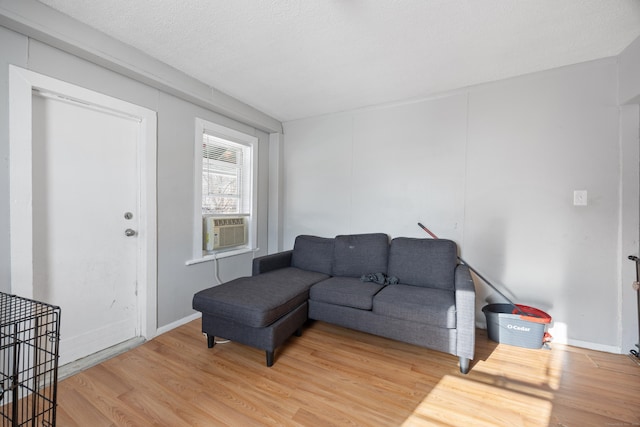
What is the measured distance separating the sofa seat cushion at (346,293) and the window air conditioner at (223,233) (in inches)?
47.5

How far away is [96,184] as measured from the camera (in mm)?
1979

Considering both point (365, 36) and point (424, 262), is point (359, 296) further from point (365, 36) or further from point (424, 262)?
point (365, 36)

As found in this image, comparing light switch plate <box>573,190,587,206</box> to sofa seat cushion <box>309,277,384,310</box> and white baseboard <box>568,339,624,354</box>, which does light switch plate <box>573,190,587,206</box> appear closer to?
white baseboard <box>568,339,624,354</box>

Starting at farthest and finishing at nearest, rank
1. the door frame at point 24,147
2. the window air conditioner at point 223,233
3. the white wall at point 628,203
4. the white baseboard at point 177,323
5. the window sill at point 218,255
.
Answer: the window air conditioner at point 223,233 < the window sill at point 218,255 < the white baseboard at point 177,323 < the white wall at point 628,203 < the door frame at point 24,147

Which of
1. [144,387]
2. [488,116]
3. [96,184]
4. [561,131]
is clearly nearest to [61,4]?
[96,184]

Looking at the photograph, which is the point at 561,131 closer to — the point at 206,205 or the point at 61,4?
the point at 206,205

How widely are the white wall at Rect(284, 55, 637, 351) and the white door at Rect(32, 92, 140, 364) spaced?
7.38 ft

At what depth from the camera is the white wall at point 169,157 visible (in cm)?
173

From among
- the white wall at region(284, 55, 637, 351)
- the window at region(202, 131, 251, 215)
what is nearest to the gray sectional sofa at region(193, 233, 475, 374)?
the white wall at region(284, 55, 637, 351)

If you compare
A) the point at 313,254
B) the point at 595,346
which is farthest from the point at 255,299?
the point at 595,346

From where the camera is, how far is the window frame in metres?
2.68

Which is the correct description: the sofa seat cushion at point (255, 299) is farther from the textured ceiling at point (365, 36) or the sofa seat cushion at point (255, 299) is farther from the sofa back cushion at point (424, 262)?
the textured ceiling at point (365, 36)

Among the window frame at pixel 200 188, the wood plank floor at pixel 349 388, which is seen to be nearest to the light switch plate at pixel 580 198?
the wood plank floor at pixel 349 388

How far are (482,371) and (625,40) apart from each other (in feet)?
8.51
